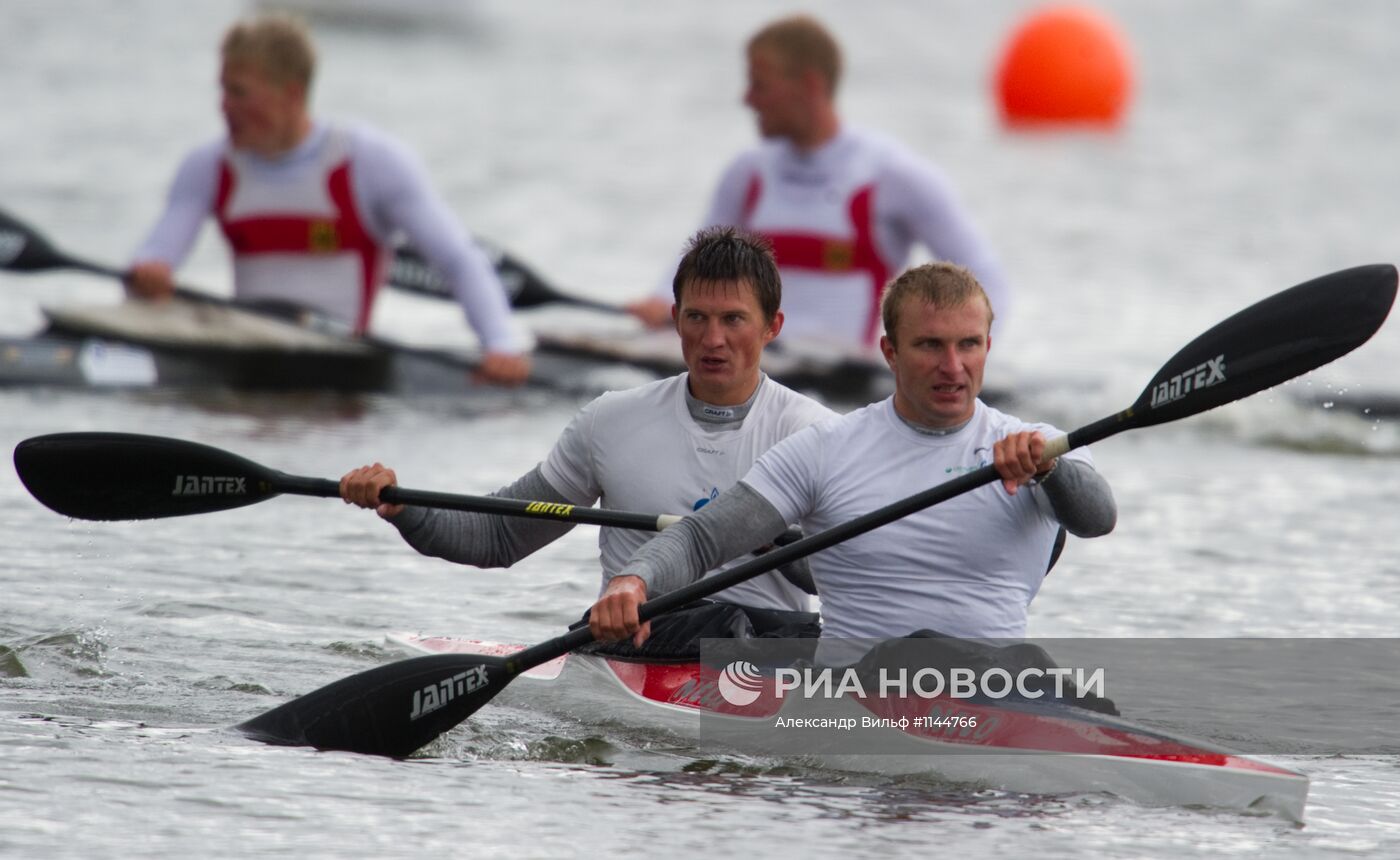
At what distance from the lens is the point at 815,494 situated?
4488 mm

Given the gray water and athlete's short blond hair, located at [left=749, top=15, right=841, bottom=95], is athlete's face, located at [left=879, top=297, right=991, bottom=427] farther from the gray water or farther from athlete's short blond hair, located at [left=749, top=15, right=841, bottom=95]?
athlete's short blond hair, located at [left=749, top=15, right=841, bottom=95]

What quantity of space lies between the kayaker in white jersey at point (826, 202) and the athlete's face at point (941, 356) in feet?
13.8

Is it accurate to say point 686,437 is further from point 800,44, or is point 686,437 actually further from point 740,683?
point 800,44

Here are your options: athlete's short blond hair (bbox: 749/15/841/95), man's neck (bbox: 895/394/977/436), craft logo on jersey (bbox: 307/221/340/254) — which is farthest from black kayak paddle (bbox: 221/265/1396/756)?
craft logo on jersey (bbox: 307/221/340/254)

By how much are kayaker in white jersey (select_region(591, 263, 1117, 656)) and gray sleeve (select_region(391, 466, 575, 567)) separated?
533 mm

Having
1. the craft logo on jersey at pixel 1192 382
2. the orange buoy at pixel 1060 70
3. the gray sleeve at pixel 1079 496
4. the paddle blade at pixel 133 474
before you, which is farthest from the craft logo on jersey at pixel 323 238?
the orange buoy at pixel 1060 70

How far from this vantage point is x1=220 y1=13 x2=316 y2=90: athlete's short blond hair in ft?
26.4

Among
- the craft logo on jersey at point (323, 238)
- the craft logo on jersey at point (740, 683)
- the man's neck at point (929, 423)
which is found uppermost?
the craft logo on jersey at point (323, 238)

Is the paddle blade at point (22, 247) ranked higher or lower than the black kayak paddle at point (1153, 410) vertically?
higher

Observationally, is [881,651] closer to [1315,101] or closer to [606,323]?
[606,323]

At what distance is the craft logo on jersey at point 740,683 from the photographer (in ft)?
15.1

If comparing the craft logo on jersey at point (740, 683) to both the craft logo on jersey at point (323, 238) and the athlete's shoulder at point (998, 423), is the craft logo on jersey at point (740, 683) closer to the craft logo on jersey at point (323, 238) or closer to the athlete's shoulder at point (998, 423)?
the athlete's shoulder at point (998, 423)

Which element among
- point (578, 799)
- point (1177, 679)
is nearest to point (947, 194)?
point (1177, 679)

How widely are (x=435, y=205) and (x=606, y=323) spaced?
3.92 metres
